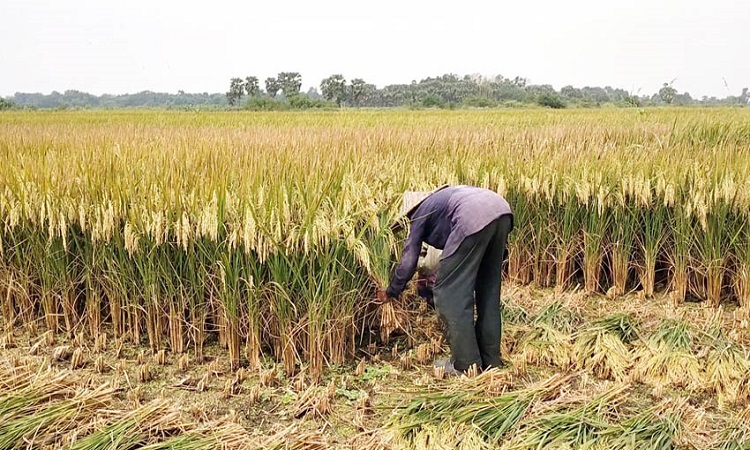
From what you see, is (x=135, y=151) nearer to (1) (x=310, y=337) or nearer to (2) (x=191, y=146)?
(2) (x=191, y=146)

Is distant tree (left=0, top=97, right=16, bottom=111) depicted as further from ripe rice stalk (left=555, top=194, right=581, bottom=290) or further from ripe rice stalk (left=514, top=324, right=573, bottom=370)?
ripe rice stalk (left=514, top=324, right=573, bottom=370)

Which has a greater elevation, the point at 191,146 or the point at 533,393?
the point at 191,146

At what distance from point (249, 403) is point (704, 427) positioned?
Result: 8.44 feet

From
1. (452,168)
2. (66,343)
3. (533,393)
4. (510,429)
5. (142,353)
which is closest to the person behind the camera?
(510,429)

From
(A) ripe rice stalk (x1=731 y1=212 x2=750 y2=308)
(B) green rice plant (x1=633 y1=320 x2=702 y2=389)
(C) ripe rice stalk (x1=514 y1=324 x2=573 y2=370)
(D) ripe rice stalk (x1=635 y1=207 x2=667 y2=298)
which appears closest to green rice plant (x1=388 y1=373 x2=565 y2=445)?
(C) ripe rice stalk (x1=514 y1=324 x2=573 y2=370)

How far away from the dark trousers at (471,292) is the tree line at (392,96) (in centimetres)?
3956

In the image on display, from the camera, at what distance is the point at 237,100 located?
82.4m

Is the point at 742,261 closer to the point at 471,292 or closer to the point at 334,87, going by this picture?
the point at 471,292

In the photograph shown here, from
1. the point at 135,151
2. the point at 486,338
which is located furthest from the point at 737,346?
the point at 135,151

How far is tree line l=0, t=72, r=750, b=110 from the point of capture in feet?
171

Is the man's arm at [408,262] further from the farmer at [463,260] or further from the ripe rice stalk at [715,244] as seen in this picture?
the ripe rice stalk at [715,244]

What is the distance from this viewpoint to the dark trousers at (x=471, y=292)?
12.7 feet

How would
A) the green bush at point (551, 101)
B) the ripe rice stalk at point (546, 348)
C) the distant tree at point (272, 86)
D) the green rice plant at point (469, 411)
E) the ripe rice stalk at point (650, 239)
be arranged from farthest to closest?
1. the distant tree at point (272, 86)
2. the green bush at point (551, 101)
3. the ripe rice stalk at point (650, 239)
4. the ripe rice stalk at point (546, 348)
5. the green rice plant at point (469, 411)

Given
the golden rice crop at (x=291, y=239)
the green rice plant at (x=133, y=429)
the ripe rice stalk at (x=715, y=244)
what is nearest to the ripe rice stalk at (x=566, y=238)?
the golden rice crop at (x=291, y=239)
